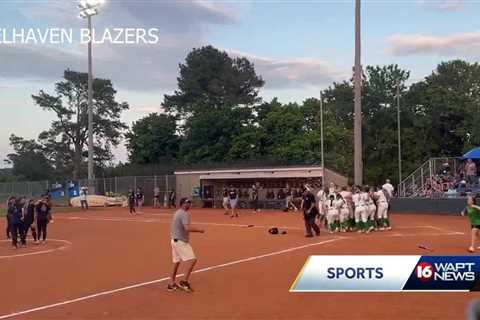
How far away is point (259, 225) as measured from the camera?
2805 cm

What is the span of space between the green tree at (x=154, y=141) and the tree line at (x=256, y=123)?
13 cm

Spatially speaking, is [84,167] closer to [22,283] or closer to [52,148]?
[52,148]

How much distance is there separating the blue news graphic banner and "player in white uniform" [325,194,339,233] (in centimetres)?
1394

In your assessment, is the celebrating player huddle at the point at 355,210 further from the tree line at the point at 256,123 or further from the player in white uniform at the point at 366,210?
the tree line at the point at 256,123

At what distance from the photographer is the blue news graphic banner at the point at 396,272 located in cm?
792

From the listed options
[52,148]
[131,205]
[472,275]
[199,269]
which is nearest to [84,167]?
[52,148]

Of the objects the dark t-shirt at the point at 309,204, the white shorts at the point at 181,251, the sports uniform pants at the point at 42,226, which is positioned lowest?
the sports uniform pants at the point at 42,226

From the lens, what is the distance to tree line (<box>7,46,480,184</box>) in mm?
57500

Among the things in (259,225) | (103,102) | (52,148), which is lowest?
(259,225)

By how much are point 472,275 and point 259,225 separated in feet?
65.9

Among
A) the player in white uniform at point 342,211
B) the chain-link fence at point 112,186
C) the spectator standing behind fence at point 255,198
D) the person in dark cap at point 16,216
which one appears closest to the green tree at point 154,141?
the chain-link fence at point 112,186

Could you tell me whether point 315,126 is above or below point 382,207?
above

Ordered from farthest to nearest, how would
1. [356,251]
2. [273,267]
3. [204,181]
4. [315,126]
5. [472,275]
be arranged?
[315,126], [204,181], [356,251], [273,267], [472,275]

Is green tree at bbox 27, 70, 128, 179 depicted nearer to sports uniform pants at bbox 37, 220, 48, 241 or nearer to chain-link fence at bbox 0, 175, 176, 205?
chain-link fence at bbox 0, 175, 176, 205
